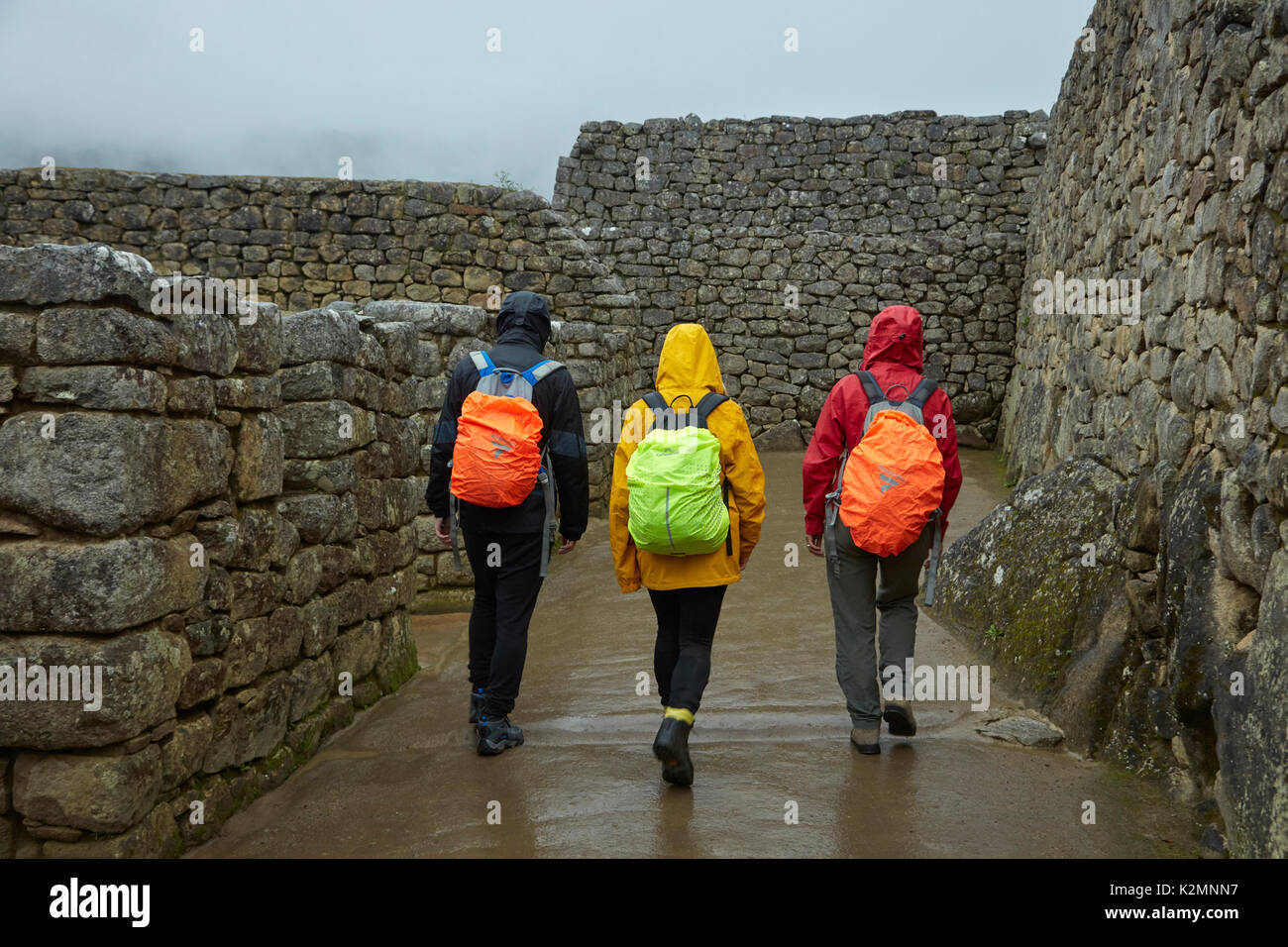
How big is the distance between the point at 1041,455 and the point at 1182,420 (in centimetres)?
441

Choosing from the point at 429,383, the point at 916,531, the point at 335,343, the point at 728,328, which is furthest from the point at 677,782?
the point at 728,328

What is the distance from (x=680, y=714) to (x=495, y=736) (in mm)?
871

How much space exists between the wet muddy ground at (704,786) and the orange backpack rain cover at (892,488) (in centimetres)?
90

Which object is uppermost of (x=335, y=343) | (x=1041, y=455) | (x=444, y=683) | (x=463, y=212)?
(x=463, y=212)

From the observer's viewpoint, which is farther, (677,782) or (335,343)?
(335,343)

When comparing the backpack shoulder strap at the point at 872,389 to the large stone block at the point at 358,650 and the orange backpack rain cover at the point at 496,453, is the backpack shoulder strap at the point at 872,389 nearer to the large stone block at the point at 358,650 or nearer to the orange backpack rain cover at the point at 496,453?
the orange backpack rain cover at the point at 496,453

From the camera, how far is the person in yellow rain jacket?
3.96m

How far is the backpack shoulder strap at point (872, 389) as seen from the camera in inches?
166

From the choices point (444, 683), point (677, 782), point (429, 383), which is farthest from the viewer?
point (429, 383)

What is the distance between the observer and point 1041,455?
8.68m

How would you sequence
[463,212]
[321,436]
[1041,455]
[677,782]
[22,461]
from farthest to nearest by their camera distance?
1. [463,212]
2. [1041,455]
3. [321,436]
4. [677,782]
5. [22,461]

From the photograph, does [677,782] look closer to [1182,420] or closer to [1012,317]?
[1182,420]

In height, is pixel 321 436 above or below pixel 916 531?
above

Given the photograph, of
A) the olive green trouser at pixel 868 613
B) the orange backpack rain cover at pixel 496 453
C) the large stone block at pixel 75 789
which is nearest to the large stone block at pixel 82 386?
the large stone block at pixel 75 789
